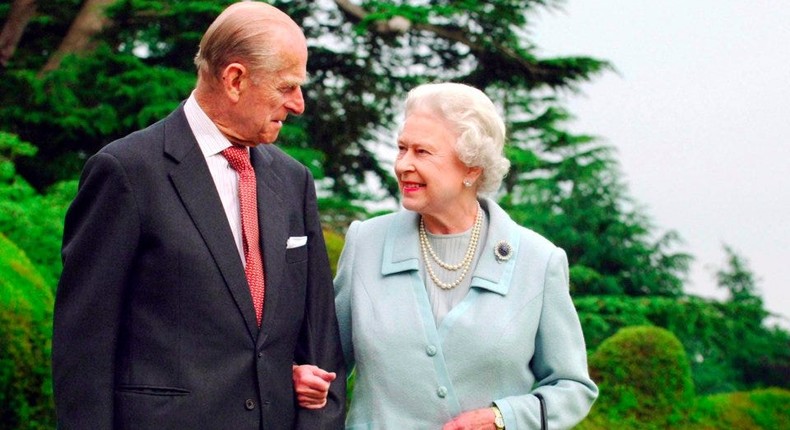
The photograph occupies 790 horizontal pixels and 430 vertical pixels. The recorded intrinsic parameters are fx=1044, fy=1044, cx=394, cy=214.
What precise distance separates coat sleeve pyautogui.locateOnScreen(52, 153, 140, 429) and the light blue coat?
76cm

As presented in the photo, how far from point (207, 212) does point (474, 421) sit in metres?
0.96

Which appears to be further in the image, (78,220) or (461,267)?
(461,267)

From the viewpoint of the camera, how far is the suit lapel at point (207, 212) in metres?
2.71

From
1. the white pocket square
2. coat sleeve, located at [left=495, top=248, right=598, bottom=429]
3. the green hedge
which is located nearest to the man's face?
the white pocket square

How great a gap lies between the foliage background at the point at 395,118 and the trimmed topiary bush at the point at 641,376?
2.92 metres

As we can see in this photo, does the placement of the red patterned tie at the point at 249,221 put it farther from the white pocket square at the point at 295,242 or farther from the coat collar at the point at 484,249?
the coat collar at the point at 484,249

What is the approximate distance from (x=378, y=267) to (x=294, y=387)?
0.48m

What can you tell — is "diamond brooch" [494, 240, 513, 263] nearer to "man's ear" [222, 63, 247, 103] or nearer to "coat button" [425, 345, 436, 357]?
"coat button" [425, 345, 436, 357]

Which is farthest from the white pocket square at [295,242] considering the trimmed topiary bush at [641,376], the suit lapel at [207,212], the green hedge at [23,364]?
the trimmed topiary bush at [641,376]

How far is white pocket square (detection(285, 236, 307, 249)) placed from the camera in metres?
2.90

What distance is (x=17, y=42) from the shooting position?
11.0 meters

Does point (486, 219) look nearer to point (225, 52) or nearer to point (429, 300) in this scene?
point (429, 300)

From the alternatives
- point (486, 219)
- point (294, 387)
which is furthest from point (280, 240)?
point (486, 219)

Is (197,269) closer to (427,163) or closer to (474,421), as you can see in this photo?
(427,163)
